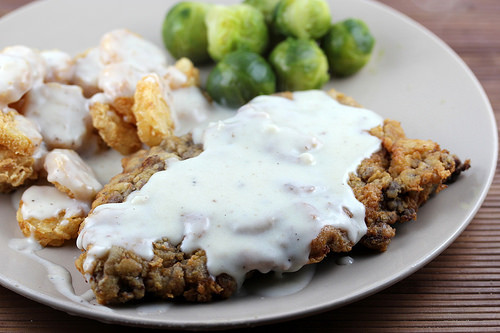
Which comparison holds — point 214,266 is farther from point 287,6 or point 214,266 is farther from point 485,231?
point 287,6

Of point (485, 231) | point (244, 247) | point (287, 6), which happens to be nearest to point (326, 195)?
point (244, 247)

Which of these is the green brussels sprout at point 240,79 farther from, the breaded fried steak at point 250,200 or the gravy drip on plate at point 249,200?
the gravy drip on plate at point 249,200

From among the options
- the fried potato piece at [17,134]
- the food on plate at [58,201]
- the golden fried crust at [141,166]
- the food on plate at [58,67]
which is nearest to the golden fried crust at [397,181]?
the golden fried crust at [141,166]

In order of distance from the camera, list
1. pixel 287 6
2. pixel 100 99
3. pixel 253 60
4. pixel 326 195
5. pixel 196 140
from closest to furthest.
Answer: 1. pixel 326 195
2. pixel 196 140
3. pixel 100 99
4. pixel 253 60
5. pixel 287 6

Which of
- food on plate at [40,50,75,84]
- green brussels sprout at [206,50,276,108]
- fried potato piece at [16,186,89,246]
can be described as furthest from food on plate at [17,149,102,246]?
green brussels sprout at [206,50,276,108]

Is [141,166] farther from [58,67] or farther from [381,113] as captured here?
[381,113]
